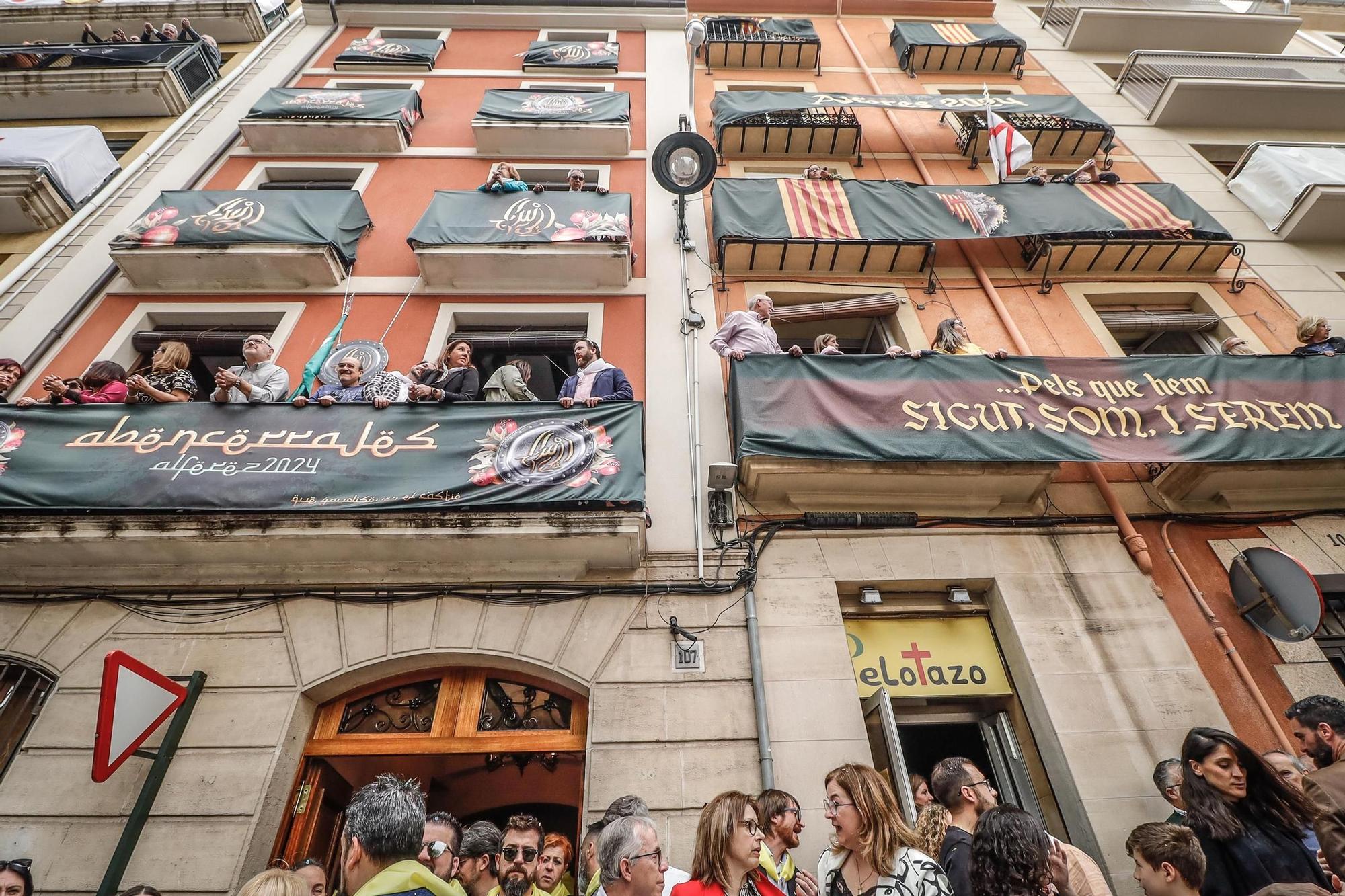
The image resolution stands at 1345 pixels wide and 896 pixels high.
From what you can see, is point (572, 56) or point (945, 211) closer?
point (945, 211)

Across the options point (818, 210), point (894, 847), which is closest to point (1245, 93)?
point (818, 210)

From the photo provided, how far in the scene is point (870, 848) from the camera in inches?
133

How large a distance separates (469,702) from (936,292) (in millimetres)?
8585

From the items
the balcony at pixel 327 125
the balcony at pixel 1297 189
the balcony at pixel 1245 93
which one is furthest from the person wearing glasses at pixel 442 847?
the balcony at pixel 1245 93

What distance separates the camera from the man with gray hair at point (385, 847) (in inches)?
110

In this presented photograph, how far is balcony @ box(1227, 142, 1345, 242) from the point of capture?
9.83 metres

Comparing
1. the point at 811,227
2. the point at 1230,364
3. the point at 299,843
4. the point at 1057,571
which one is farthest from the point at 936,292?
the point at 299,843

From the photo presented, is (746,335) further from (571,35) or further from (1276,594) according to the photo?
(571,35)

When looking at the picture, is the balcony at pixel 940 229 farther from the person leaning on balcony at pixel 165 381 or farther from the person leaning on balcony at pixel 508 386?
the person leaning on balcony at pixel 165 381

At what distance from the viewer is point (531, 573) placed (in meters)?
6.31

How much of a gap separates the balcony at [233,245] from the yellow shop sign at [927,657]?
878 cm

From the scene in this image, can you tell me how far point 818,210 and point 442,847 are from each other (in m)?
9.29

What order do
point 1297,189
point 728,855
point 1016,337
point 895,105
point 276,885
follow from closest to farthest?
point 276,885 → point 728,855 → point 1016,337 → point 1297,189 → point 895,105

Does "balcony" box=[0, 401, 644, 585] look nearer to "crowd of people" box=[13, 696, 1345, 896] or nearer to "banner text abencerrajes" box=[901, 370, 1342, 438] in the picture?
"crowd of people" box=[13, 696, 1345, 896]
